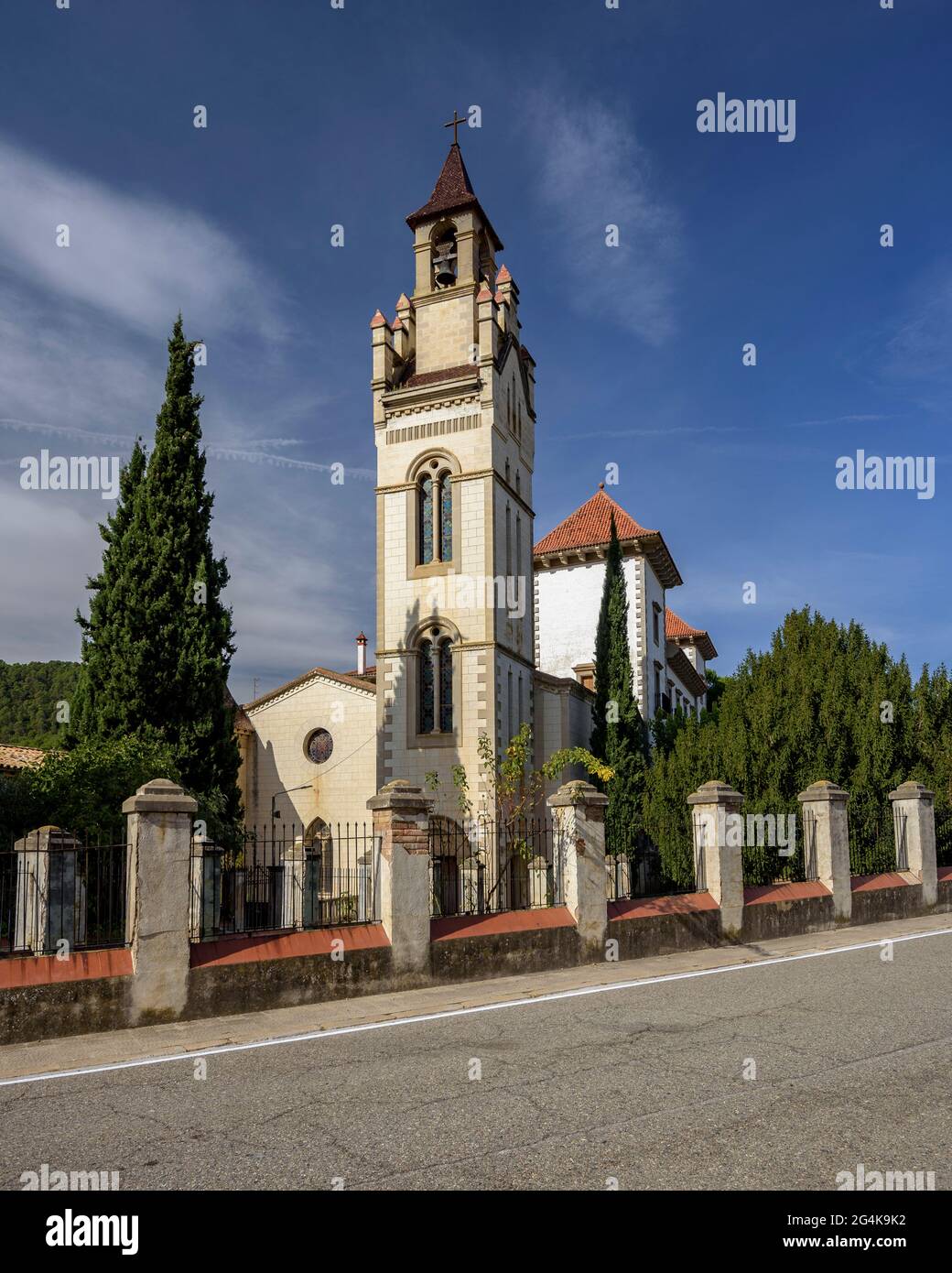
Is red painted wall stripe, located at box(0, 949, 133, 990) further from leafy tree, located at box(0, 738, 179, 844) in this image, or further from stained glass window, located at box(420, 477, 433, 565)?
stained glass window, located at box(420, 477, 433, 565)

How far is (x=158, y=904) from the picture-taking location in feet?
29.1

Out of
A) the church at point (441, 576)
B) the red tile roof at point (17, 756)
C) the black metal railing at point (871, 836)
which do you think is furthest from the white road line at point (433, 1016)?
the red tile roof at point (17, 756)

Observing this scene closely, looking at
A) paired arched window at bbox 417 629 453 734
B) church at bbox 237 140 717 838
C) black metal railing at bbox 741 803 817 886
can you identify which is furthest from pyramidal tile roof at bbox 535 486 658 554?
black metal railing at bbox 741 803 817 886

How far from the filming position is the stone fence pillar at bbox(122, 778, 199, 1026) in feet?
28.7

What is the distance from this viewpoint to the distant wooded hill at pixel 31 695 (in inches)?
2282

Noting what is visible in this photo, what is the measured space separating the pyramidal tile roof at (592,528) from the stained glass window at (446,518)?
916 cm

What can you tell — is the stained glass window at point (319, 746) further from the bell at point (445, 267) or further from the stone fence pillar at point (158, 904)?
the stone fence pillar at point (158, 904)

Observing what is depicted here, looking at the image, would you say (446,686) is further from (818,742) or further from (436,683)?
(818,742)

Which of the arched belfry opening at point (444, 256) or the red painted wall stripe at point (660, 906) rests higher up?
the arched belfry opening at point (444, 256)

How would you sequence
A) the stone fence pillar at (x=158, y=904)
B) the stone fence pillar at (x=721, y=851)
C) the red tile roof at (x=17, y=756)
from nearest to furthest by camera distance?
the stone fence pillar at (x=158, y=904), the stone fence pillar at (x=721, y=851), the red tile roof at (x=17, y=756)

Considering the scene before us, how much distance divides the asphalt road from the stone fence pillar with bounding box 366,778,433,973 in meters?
1.77

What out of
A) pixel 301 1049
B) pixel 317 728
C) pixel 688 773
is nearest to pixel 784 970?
pixel 301 1049

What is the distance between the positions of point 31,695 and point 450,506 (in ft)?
148

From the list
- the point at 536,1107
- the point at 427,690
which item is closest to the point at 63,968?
the point at 536,1107
